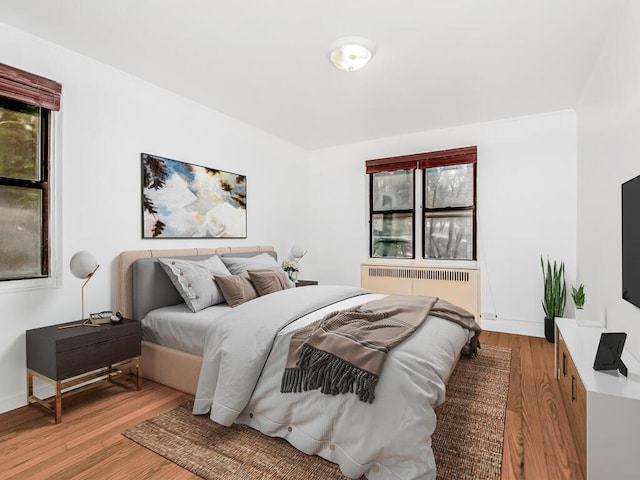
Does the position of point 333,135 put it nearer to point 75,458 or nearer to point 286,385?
point 286,385

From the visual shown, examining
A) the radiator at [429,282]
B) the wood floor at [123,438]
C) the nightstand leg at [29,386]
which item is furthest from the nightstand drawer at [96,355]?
the radiator at [429,282]

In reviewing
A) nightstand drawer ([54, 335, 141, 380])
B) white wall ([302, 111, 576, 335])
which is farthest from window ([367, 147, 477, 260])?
nightstand drawer ([54, 335, 141, 380])

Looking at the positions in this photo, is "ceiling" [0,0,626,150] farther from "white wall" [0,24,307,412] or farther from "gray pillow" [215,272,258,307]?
"gray pillow" [215,272,258,307]

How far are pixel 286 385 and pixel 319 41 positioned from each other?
90.5 inches

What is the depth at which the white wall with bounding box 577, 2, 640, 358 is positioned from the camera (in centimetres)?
201

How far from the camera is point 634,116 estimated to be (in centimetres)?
198

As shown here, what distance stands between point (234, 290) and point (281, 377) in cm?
115


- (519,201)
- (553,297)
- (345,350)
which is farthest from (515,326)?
(345,350)

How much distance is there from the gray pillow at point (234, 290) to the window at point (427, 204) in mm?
2539

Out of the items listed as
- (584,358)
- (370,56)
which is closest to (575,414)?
(584,358)

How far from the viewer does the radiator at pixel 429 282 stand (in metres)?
4.20

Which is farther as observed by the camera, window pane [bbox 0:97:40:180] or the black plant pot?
the black plant pot

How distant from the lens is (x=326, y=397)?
178 cm

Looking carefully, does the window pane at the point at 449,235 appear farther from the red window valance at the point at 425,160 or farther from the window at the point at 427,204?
the red window valance at the point at 425,160
